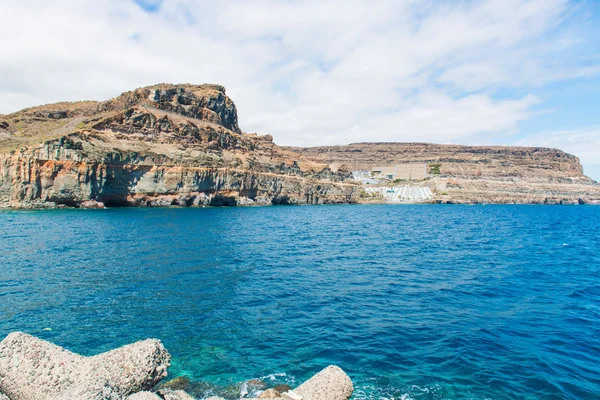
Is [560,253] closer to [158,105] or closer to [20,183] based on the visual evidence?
[20,183]

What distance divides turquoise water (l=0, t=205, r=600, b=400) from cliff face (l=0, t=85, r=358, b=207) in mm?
38398

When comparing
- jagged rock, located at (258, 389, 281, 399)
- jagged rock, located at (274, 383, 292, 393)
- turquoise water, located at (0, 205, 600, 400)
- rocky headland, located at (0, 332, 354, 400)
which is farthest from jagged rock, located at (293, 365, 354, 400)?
rocky headland, located at (0, 332, 354, 400)

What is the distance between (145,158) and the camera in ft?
248

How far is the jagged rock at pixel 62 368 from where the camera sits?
21.9ft

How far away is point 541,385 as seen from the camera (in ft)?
35.7

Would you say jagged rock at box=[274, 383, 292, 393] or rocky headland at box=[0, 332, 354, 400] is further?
jagged rock at box=[274, 383, 292, 393]

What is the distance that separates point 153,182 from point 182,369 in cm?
7078

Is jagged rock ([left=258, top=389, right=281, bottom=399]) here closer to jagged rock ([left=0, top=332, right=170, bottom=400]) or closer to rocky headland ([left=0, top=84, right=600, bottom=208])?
jagged rock ([left=0, top=332, right=170, bottom=400])

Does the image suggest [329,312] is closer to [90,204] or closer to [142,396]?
[142,396]

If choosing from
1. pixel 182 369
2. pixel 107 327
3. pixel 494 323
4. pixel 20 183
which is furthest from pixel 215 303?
pixel 20 183

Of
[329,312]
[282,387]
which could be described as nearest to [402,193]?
[329,312]

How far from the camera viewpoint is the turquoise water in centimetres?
1152

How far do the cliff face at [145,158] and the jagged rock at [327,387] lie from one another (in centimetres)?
7050

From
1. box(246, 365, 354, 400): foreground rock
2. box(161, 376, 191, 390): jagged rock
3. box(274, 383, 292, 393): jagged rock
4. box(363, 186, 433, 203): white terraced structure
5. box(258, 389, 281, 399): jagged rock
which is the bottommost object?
box(161, 376, 191, 390): jagged rock
